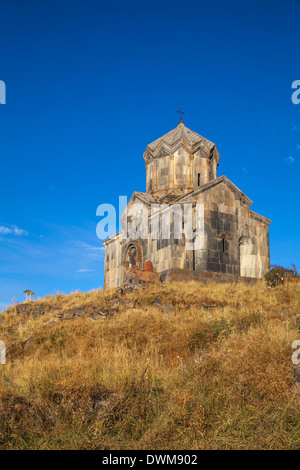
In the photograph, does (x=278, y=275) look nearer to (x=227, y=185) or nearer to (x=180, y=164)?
(x=227, y=185)

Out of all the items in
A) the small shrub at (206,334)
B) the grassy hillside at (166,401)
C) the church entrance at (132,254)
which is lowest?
the grassy hillside at (166,401)

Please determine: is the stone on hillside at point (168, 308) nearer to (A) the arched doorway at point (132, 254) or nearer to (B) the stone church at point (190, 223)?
(B) the stone church at point (190, 223)

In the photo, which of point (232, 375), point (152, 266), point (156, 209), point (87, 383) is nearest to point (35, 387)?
point (87, 383)

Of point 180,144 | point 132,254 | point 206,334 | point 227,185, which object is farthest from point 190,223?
point 206,334

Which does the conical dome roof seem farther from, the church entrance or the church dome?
the church entrance

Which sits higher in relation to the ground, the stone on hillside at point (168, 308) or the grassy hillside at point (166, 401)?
the stone on hillside at point (168, 308)

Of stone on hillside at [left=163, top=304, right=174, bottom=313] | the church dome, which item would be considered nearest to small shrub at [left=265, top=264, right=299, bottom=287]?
stone on hillside at [left=163, top=304, right=174, bottom=313]

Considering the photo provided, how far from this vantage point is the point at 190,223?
21359 millimetres

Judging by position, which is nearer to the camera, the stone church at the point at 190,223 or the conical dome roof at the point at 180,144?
the stone church at the point at 190,223

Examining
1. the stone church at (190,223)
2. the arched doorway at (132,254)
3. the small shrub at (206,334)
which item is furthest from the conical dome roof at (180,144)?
the small shrub at (206,334)

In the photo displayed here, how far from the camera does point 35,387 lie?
6.38m

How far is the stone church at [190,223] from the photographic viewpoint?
68.5 ft

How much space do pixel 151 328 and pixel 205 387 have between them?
613 centimetres
